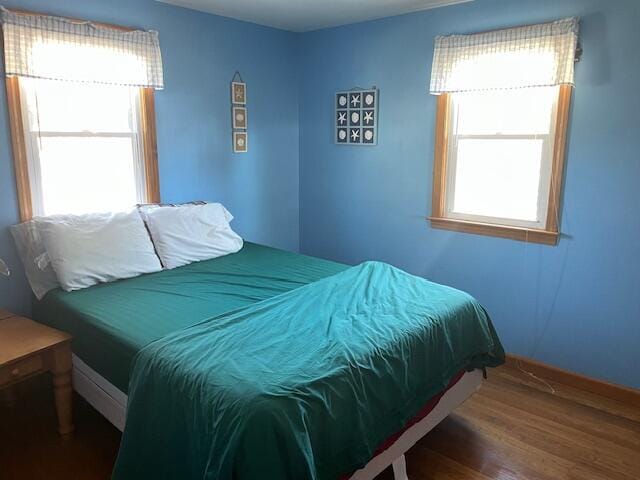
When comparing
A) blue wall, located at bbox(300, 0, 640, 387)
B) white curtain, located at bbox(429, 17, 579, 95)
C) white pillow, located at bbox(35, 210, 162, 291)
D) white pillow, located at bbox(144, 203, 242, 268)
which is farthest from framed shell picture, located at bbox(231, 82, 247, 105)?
white curtain, located at bbox(429, 17, 579, 95)

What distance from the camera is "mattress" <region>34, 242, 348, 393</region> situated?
6.69 feet

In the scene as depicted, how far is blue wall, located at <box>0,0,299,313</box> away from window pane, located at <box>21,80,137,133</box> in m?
0.17

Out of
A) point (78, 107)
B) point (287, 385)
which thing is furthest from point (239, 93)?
point (287, 385)

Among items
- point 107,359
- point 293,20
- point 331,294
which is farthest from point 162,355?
point 293,20

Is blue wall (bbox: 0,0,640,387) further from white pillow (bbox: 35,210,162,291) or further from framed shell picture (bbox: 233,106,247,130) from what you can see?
white pillow (bbox: 35,210,162,291)

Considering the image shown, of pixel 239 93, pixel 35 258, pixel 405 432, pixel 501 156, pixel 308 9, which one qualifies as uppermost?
pixel 308 9

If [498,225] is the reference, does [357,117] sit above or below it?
above

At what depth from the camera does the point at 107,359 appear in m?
2.08

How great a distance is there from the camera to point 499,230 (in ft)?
10.1

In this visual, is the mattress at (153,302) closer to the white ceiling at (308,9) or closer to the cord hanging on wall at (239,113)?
the cord hanging on wall at (239,113)

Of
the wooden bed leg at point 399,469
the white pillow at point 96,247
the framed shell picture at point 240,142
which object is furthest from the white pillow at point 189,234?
the wooden bed leg at point 399,469

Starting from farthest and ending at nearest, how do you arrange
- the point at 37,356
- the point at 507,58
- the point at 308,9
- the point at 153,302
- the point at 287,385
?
the point at 308,9, the point at 507,58, the point at 153,302, the point at 37,356, the point at 287,385

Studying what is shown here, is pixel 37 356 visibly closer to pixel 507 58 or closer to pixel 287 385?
pixel 287 385

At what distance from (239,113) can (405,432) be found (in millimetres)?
2558
